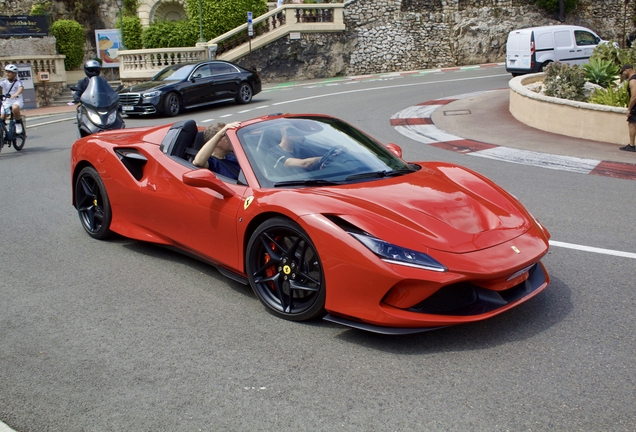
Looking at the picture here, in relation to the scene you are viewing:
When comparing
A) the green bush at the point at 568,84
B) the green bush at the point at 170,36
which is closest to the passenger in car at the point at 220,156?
the green bush at the point at 568,84

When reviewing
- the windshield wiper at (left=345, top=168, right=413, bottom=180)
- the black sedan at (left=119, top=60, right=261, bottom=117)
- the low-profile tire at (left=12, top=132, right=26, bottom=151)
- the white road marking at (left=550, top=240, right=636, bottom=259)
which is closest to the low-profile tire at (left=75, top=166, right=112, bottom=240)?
the windshield wiper at (left=345, top=168, right=413, bottom=180)

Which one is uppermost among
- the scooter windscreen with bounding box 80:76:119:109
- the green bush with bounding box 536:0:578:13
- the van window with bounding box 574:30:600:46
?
the green bush with bounding box 536:0:578:13

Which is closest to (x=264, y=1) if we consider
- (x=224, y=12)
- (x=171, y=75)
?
(x=224, y=12)

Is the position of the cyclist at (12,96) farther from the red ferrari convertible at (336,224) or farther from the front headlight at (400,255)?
the front headlight at (400,255)

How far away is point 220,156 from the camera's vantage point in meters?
5.52

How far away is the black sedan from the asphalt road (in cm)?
1358

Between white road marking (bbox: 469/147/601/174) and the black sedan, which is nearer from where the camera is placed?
white road marking (bbox: 469/147/601/174)

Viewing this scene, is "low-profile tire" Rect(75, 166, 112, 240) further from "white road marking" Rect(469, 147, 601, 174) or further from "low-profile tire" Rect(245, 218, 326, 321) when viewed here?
"white road marking" Rect(469, 147, 601, 174)

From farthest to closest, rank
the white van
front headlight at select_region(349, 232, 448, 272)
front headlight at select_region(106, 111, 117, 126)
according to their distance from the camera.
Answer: the white van
front headlight at select_region(106, 111, 117, 126)
front headlight at select_region(349, 232, 448, 272)

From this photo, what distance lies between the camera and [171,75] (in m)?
20.9

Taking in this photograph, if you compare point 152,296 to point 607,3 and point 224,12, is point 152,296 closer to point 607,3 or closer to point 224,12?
point 224,12

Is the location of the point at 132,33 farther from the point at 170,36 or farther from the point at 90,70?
the point at 90,70

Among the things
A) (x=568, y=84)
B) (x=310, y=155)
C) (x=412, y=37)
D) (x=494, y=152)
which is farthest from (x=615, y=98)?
(x=412, y=37)

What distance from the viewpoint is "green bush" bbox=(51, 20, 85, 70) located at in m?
37.8
